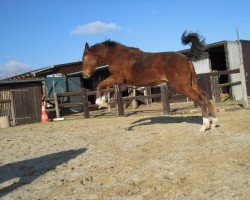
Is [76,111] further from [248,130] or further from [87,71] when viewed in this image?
[248,130]

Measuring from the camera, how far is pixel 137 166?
6.03 m

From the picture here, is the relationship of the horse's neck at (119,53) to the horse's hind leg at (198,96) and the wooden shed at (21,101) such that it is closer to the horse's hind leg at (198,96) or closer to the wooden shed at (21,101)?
Answer: the horse's hind leg at (198,96)

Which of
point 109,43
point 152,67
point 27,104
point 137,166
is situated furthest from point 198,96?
point 27,104

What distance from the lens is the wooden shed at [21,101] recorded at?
18.9 m

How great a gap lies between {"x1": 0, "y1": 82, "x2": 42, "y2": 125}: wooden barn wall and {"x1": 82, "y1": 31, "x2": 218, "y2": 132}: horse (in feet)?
31.7

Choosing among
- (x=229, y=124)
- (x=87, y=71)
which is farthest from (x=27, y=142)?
(x=229, y=124)

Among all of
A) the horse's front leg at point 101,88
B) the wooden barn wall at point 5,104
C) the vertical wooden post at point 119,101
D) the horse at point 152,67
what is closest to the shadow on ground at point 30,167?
the horse's front leg at point 101,88

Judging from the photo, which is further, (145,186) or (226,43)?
(226,43)

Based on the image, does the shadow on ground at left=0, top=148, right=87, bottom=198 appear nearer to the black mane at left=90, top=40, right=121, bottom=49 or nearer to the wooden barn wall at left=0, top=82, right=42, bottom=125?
the black mane at left=90, top=40, right=121, bottom=49

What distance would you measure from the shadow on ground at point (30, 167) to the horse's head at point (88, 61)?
312 cm

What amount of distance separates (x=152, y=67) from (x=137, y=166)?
154 inches

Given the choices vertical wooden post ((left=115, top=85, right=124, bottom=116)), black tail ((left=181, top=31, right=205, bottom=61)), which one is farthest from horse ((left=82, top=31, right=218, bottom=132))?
vertical wooden post ((left=115, top=85, right=124, bottom=116))

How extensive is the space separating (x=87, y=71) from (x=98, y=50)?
677mm

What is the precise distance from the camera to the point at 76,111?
26594mm
